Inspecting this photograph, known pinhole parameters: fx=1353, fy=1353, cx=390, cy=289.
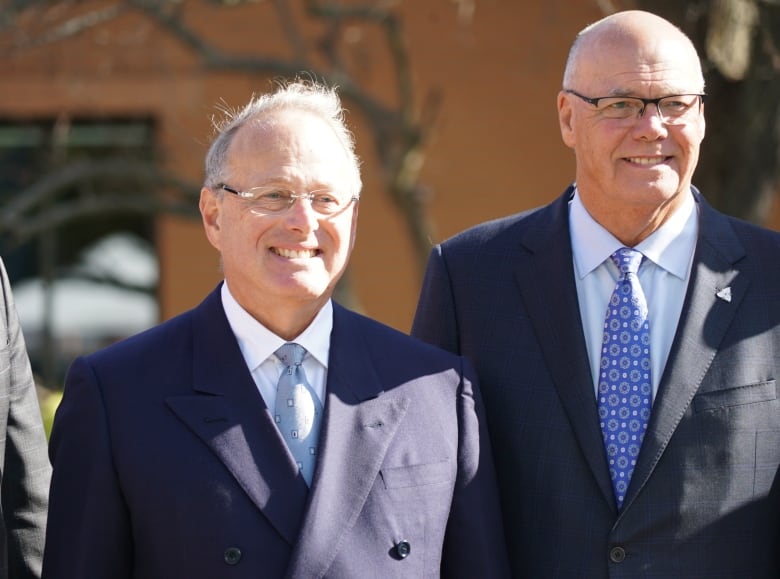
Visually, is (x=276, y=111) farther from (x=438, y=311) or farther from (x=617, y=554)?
(x=617, y=554)

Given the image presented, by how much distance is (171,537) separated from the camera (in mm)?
2889

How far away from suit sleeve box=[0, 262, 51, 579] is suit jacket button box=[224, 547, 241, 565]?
0.56 m

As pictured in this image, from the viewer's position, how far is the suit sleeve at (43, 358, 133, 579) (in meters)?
2.88

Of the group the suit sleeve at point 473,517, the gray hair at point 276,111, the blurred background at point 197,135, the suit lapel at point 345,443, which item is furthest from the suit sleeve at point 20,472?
the blurred background at point 197,135

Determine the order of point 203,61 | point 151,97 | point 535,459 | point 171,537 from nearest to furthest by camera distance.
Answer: point 171,537
point 535,459
point 203,61
point 151,97

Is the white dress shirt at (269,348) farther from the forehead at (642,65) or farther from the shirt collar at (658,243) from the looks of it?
the forehead at (642,65)

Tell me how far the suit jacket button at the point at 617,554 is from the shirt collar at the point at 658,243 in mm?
699

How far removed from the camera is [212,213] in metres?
3.16

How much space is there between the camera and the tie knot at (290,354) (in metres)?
3.11

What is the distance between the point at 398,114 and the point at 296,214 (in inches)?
176

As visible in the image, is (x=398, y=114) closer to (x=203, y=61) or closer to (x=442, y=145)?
(x=203, y=61)

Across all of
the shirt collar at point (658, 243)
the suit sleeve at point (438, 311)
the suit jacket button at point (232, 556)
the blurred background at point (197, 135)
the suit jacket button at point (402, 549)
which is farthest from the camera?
the blurred background at point (197, 135)

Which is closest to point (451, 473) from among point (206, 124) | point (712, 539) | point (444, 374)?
point (444, 374)

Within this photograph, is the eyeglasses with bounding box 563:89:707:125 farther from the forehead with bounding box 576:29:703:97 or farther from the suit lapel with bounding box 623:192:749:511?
the suit lapel with bounding box 623:192:749:511
